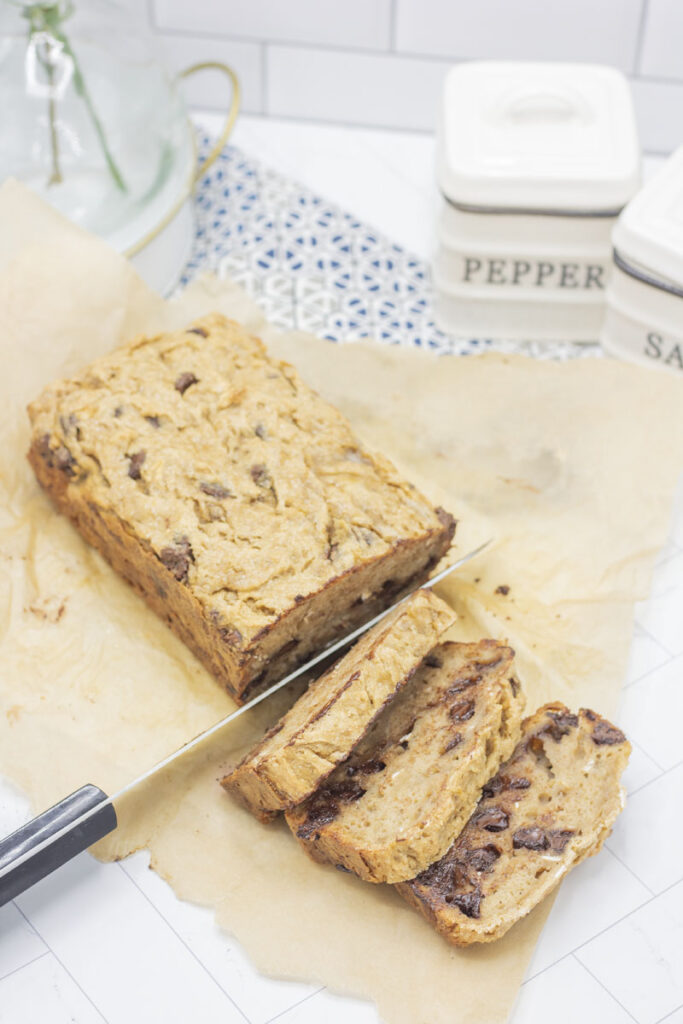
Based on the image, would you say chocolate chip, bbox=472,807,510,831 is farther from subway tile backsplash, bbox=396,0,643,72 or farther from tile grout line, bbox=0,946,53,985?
subway tile backsplash, bbox=396,0,643,72

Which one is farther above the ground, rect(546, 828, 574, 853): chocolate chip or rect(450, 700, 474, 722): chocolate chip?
rect(450, 700, 474, 722): chocolate chip

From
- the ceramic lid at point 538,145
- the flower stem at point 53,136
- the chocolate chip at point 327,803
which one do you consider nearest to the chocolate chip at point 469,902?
the chocolate chip at point 327,803

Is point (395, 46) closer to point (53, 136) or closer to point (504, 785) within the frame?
point (53, 136)

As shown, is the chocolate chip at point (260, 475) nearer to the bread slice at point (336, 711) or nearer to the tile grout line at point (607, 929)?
the bread slice at point (336, 711)

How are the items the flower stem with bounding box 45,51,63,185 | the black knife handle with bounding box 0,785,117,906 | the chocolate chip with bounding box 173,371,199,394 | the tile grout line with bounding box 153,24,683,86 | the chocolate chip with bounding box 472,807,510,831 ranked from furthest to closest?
the tile grout line with bounding box 153,24,683,86 < the flower stem with bounding box 45,51,63,185 < the chocolate chip with bounding box 173,371,199,394 < the chocolate chip with bounding box 472,807,510,831 < the black knife handle with bounding box 0,785,117,906

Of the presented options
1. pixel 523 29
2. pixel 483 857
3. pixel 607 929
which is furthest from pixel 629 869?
pixel 523 29

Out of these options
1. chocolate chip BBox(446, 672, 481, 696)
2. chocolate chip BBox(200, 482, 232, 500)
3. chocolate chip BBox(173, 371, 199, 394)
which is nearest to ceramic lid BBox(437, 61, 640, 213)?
chocolate chip BBox(173, 371, 199, 394)
